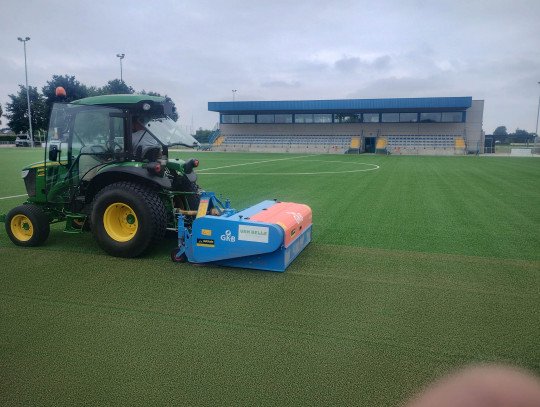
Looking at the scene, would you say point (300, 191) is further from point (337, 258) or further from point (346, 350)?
point (346, 350)

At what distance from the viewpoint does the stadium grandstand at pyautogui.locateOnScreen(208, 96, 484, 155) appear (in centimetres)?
4394

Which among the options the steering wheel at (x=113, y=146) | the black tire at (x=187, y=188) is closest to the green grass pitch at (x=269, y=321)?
the black tire at (x=187, y=188)

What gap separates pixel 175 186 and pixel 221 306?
2.73m

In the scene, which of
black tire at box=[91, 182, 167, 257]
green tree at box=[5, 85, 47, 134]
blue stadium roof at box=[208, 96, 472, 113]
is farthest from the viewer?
green tree at box=[5, 85, 47, 134]

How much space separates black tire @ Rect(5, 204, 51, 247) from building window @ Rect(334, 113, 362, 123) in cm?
4498

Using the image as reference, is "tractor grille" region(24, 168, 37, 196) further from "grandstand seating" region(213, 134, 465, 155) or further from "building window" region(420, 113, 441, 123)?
"building window" region(420, 113, 441, 123)

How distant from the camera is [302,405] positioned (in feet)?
8.59

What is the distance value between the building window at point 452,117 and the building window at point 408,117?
9.35 feet

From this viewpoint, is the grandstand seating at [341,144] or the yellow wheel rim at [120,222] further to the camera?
the grandstand seating at [341,144]

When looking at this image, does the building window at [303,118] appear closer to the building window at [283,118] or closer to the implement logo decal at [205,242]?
the building window at [283,118]

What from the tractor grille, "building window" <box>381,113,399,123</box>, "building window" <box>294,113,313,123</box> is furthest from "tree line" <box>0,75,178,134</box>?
the tractor grille

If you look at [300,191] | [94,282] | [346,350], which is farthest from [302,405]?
[300,191]

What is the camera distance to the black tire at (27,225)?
6.02 metres

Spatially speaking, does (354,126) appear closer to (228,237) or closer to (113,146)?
(113,146)
